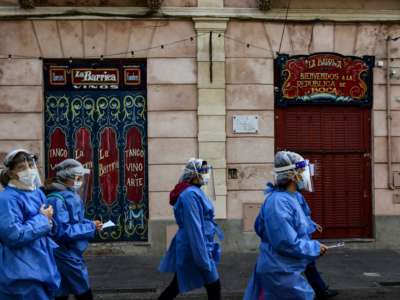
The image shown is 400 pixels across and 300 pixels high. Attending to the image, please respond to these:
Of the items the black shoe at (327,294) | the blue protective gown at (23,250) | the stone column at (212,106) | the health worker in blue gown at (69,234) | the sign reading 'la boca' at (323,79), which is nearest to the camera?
the blue protective gown at (23,250)

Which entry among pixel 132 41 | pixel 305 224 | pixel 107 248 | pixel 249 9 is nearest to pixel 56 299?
pixel 305 224

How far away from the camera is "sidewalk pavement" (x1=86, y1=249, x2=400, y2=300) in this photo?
314 inches

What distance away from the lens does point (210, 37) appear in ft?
35.1

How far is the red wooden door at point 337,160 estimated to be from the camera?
36.4 ft

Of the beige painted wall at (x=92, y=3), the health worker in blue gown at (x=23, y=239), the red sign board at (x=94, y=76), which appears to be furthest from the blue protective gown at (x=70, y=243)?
the beige painted wall at (x=92, y=3)

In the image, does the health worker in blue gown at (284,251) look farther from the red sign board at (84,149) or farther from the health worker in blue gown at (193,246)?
the red sign board at (84,149)

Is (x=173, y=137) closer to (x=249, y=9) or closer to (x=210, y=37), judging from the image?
(x=210, y=37)

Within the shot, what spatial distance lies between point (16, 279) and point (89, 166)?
6.28 m

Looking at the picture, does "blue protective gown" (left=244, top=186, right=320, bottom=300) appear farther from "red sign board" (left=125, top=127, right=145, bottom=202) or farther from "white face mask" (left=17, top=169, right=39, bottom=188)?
"red sign board" (left=125, top=127, right=145, bottom=202)

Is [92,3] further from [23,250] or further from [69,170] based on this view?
[23,250]

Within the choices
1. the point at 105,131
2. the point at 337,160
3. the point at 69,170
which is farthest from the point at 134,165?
the point at 69,170

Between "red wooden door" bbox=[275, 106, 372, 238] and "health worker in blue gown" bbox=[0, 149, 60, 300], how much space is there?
22.8 feet

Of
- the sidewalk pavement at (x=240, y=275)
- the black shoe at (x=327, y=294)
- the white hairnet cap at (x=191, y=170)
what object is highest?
the white hairnet cap at (x=191, y=170)

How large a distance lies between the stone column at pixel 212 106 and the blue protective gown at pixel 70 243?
16.6ft
